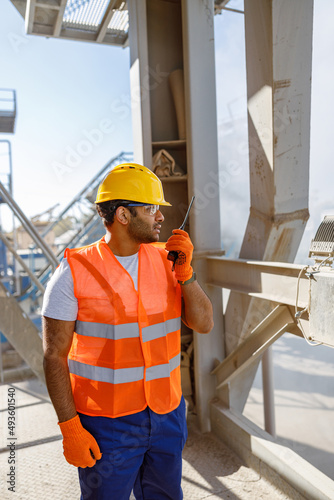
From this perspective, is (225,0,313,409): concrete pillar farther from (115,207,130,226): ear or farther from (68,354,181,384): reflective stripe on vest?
(68,354,181,384): reflective stripe on vest

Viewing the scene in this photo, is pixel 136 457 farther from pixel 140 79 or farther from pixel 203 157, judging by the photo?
pixel 140 79

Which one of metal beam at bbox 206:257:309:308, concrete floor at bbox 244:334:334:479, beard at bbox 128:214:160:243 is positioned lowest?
concrete floor at bbox 244:334:334:479

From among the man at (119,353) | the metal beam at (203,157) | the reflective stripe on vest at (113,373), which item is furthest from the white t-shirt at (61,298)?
the metal beam at (203,157)

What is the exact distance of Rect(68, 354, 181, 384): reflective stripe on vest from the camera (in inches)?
72.9

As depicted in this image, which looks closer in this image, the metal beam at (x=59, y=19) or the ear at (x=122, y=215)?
the ear at (x=122, y=215)

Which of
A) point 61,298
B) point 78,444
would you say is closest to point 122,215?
point 61,298

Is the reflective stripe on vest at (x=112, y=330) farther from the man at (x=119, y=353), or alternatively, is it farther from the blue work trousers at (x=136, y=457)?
the blue work trousers at (x=136, y=457)

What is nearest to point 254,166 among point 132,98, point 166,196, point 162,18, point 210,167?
point 210,167

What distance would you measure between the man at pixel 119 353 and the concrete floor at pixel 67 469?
4.33 feet

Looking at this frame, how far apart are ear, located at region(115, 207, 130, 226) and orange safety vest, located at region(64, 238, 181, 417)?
0.58 feet

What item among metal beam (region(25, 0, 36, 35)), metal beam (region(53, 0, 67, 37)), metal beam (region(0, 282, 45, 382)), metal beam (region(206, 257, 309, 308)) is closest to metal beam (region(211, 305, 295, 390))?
metal beam (region(206, 257, 309, 308))

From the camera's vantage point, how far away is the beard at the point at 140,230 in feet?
6.46

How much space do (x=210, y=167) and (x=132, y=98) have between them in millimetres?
1160

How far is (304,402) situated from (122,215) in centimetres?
822
